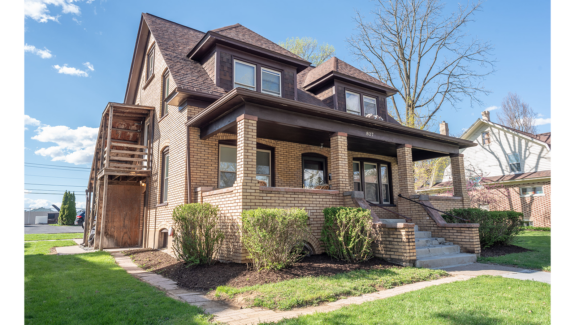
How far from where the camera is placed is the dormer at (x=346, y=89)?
42.7 feet

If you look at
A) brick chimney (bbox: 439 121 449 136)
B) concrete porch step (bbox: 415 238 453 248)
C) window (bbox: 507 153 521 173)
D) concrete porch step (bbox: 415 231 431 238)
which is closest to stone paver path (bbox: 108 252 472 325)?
concrete porch step (bbox: 415 238 453 248)

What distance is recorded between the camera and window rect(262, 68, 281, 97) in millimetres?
11539

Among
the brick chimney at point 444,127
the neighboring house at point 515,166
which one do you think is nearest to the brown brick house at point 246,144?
the neighboring house at point 515,166

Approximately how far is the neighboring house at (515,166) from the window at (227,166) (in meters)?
18.6

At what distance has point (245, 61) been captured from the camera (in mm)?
11281

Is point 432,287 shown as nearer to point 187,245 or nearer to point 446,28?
point 187,245

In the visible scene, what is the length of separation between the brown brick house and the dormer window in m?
0.04

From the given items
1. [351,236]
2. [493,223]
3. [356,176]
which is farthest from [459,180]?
[351,236]

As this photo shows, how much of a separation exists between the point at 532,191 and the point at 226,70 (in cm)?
2124

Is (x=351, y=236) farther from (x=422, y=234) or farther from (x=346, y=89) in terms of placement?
(x=346, y=89)

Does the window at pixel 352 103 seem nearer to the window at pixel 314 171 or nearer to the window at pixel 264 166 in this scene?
the window at pixel 314 171

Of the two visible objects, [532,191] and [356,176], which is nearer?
[356,176]

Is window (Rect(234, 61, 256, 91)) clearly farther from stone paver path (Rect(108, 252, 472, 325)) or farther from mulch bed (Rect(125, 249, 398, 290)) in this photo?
stone paver path (Rect(108, 252, 472, 325))

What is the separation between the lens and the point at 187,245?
748 cm
